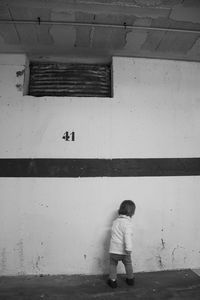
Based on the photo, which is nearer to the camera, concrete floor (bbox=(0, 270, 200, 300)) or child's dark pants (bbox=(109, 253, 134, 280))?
concrete floor (bbox=(0, 270, 200, 300))

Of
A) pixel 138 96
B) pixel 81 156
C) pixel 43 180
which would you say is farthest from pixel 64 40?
pixel 43 180

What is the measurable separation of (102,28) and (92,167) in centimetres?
201

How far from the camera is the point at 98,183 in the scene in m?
3.93

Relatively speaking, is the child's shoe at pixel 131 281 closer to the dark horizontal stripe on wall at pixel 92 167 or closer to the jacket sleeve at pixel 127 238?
the jacket sleeve at pixel 127 238

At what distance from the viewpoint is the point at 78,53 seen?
4195 millimetres

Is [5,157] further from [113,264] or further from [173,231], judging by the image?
[173,231]

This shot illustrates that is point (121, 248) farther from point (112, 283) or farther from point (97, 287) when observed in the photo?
point (97, 287)

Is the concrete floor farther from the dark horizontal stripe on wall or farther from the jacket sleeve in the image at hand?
the dark horizontal stripe on wall

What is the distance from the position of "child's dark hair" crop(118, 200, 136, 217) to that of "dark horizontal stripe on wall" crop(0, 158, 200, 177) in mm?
463

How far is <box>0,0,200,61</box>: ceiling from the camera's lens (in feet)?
10.3

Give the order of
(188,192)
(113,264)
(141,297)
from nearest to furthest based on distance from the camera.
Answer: (141,297) → (113,264) → (188,192)

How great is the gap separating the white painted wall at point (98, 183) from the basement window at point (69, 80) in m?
0.20

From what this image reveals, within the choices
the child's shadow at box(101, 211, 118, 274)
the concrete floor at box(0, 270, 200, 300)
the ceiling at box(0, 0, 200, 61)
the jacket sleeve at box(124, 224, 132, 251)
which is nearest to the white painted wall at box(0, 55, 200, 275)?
the child's shadow at box(101, 211, 118, 274)

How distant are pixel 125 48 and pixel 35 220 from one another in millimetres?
3019
